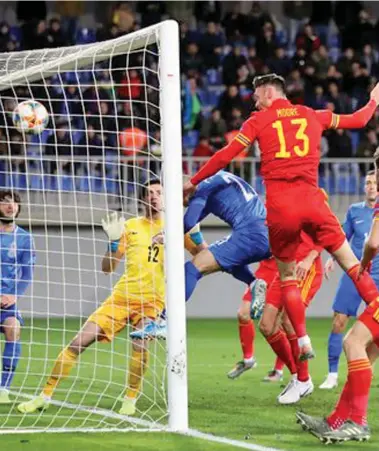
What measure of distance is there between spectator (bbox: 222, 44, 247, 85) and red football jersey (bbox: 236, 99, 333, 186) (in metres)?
12.5

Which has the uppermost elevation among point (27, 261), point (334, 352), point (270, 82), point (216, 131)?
point (270, 82)

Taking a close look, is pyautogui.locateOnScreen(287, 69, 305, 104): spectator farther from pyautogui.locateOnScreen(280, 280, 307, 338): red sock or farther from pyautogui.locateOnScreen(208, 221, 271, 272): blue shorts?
pyautogui.locateOnScreen(280, 280, 307, 338): red sock

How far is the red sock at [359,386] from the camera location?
274 inches

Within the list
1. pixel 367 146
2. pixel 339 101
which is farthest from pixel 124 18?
pixel 367 146

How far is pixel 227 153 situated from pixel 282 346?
6.36 ft

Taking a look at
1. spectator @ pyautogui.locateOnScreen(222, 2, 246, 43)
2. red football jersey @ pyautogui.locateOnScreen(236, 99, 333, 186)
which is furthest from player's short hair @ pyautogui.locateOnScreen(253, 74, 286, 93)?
spectator @ pyautogui.locateOnScreen(222, 2, 246, 43)

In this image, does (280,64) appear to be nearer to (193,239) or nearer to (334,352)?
(334,352)

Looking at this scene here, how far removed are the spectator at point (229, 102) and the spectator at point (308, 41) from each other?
2000mm

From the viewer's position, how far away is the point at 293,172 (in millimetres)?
8500

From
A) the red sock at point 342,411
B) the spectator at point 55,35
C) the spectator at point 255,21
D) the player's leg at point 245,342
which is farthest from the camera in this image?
the spectator at point 255,21

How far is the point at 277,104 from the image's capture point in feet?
28.3

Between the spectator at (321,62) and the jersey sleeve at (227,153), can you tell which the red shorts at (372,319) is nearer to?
the jersey sleeve at (227,153)

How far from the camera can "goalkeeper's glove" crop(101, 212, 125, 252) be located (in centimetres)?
857

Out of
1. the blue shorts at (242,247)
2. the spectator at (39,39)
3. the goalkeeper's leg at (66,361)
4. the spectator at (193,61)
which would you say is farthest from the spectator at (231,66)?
the goalkeeper's leg at (66,361)
